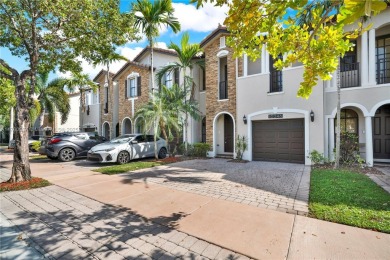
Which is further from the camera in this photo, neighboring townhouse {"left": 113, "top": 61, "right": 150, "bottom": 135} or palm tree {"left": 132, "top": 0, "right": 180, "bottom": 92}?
neighboring townhouse {"left": 113, "top": 61, "right": 150, "bottom": 135}

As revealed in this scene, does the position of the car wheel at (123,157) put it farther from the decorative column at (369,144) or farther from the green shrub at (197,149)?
the decorative column at (369,144)

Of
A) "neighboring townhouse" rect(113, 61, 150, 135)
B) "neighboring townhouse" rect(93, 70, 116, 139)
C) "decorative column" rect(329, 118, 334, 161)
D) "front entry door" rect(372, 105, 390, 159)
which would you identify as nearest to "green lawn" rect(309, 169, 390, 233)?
"decorative column" rect(329, 118, 334, 161)

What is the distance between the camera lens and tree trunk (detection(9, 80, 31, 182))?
679 centimetres

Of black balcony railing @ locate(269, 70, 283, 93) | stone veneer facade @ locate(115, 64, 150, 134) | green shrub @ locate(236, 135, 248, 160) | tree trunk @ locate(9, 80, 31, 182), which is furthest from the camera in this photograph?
stone veneer facade @ locate(115, 64, 150, 134)

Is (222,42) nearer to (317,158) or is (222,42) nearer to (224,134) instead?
(224,134)

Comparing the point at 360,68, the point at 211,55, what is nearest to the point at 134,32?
the point at 211,55

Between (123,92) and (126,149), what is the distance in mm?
9407

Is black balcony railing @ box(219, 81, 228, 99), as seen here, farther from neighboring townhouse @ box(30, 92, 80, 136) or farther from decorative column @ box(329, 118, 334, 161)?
neighboring townhouse @ box(30, 92, 80, 136)

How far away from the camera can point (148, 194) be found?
577 centimetres

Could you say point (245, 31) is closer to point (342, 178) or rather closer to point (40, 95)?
point (342, 178)

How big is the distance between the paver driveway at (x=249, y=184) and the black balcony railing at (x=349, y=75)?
5.15 m

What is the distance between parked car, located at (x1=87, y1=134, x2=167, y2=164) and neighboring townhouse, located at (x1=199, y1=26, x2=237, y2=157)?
10.7ft

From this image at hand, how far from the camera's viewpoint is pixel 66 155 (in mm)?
12438

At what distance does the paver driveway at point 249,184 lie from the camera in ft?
16.6
